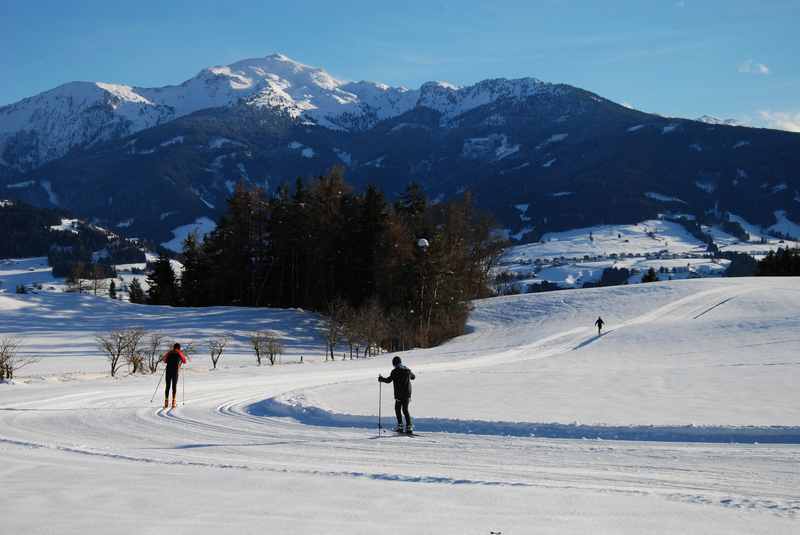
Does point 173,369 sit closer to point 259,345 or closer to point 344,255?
point 259,345

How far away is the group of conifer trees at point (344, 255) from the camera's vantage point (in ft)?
175

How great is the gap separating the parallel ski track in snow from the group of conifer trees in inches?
1367

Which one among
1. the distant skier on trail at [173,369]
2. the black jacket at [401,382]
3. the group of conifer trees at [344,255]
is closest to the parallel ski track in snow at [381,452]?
the distant skier on trail at [173,369]

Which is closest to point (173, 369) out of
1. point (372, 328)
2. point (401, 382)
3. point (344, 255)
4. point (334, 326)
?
point (401, 382)

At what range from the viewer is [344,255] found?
6506 centimetres

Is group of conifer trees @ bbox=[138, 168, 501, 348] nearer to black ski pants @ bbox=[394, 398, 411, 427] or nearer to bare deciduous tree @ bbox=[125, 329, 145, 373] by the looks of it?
bare deciduous tree @ bbox=[125, 329, 145, 373]

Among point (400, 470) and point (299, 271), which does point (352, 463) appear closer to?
point (400, 470)

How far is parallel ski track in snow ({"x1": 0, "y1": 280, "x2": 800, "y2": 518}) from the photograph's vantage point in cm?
966

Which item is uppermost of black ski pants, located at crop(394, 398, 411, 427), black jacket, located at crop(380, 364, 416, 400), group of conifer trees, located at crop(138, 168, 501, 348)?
group of conifer trees, located at crop(138, 168, 501, 348)

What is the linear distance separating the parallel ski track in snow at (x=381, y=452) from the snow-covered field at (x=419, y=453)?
0.06m

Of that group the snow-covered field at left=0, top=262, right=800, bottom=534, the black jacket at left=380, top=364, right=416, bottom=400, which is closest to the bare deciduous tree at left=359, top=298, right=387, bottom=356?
the snow-covered field at left=0, top=262, right=800, bottom=534

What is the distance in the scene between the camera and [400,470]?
34.9ft

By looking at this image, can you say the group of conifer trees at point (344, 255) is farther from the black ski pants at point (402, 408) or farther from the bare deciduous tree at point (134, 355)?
the black ski pants at point (402, 408)

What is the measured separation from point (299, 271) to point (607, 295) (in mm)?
31434
